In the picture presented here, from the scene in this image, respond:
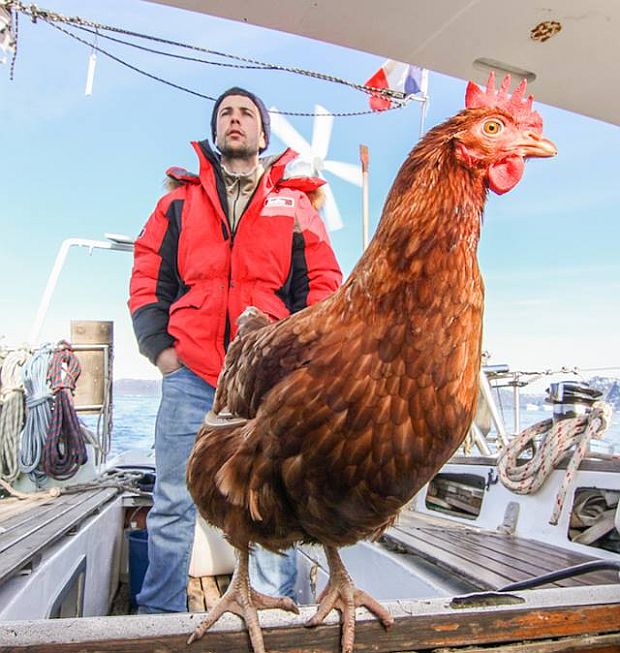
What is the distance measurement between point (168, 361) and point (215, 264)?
413 millimetres

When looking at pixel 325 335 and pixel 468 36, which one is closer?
pixel 325 335

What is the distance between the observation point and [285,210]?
209cm

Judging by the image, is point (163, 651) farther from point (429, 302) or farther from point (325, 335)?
point (429, 302)

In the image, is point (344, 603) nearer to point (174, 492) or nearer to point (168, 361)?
point (174, 492)

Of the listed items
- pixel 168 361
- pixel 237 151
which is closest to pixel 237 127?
pixel 237 151

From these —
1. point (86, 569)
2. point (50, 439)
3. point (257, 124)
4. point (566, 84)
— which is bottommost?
point (86, 569)

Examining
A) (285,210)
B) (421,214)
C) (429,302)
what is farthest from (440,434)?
(285,210)

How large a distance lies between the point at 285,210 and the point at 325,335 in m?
1.11

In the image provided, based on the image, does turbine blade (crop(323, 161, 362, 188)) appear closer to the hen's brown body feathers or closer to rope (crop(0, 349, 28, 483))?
rope (crop(0, 349, 28, 483))

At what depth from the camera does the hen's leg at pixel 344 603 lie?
1058 millimetres

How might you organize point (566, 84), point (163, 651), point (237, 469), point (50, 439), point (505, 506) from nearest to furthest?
1. point (163, 651)
2. point (237, 469)
3. point (566, 84)
4. point (505, 506)
5. point (50, 439)

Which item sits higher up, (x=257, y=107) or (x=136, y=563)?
(x=257, y=107)

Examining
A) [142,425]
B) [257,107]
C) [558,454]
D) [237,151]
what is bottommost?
[142,425]

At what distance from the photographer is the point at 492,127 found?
112 centimetres
